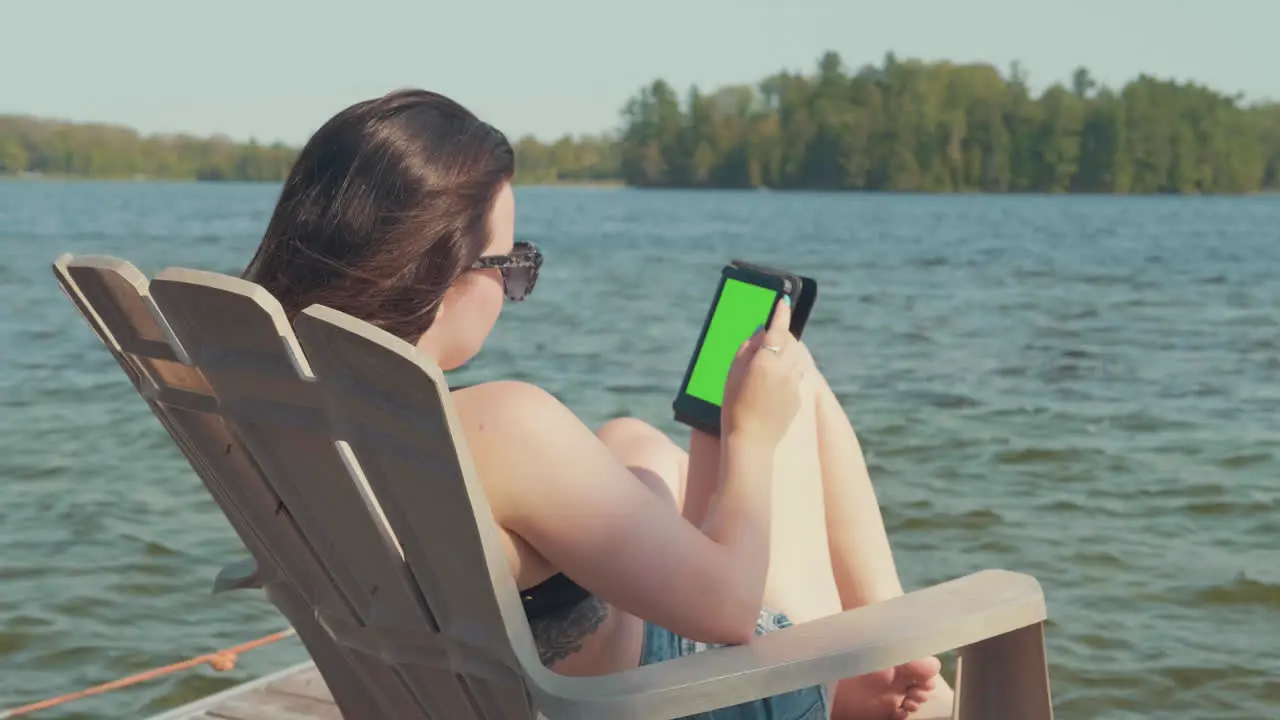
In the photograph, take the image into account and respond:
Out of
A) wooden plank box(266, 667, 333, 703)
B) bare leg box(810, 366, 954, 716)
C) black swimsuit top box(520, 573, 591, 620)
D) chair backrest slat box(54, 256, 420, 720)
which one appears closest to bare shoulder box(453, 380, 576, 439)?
black swimsuit top box(520, 573, 591, 620)

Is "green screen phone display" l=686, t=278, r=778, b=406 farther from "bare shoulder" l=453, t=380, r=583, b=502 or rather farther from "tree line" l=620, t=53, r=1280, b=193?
"tree line" l=620, t=53, r=1280, b=193

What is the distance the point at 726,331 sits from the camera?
2.33 m

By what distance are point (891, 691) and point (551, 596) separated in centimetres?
84

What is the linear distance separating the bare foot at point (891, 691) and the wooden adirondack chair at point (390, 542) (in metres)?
0.43

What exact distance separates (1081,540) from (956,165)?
7852 cm

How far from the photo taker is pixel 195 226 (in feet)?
137

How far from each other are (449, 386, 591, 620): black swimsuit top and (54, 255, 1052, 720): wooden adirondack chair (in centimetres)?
12

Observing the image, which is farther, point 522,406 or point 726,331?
point 726,331

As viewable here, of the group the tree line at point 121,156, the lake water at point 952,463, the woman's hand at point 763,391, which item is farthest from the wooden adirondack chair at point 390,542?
the tree line at point 121,156

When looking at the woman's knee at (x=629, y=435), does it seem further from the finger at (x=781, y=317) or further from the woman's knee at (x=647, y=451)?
the finger at (x=781, y=317)

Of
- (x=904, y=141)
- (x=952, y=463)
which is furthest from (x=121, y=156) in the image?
(x=952, y=463)

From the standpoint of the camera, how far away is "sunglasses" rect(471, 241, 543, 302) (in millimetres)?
1855

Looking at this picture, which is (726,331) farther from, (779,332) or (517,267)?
(517,267)

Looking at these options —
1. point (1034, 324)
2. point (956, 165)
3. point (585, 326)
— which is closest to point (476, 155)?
point (585, 326)
